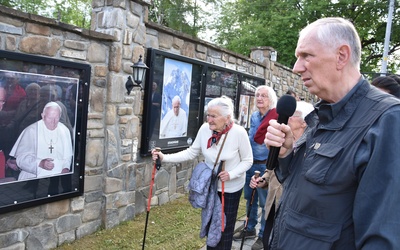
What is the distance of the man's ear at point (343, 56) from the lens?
134 cm

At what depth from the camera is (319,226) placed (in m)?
1.28

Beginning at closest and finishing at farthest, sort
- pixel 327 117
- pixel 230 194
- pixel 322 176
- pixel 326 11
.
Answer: pixel 322 176, pixel 327 117, pixel 230 194, pixel 326 11

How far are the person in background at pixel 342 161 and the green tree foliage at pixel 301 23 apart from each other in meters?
16.0

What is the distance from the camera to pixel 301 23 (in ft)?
58.0

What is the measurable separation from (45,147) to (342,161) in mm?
3043

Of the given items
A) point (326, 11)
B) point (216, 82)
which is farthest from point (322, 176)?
point (326, 11)

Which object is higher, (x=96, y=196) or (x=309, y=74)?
(x=309, y=74)

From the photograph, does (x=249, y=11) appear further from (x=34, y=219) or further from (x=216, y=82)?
(x=34, y=219)

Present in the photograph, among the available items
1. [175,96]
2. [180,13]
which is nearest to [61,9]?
[180,13]

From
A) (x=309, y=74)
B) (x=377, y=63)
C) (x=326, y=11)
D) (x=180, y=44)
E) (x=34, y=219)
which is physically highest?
(x=326, y=11)

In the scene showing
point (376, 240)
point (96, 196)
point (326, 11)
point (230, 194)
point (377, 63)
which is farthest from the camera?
point (377, 63)

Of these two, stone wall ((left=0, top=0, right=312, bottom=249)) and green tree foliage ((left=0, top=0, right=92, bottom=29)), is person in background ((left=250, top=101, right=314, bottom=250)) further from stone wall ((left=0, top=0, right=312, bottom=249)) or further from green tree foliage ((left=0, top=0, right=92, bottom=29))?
green tree foliage ((left=0, top=0, right=92, bottom=29))

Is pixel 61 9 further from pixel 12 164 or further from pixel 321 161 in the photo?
pixel 321 161

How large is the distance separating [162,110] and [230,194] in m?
2.15
